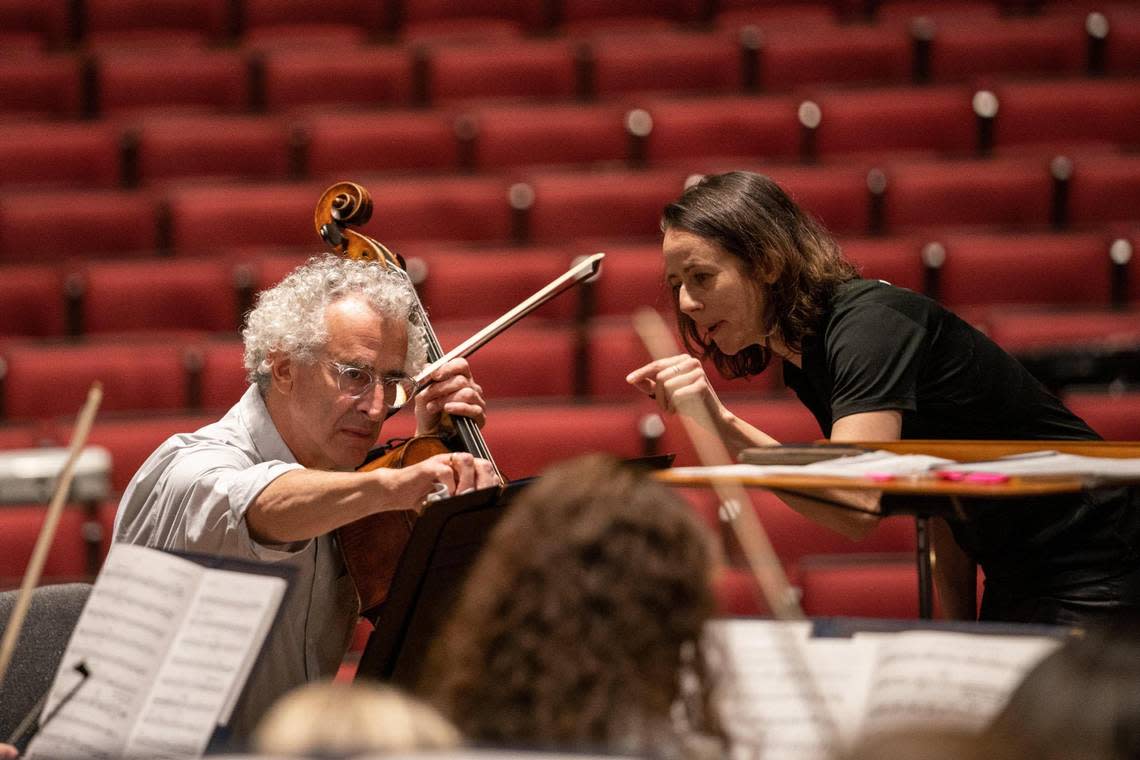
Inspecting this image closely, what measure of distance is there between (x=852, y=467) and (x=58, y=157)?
8.26ft

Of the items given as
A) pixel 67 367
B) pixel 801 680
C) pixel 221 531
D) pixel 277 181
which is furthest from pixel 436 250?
pixel 801 680

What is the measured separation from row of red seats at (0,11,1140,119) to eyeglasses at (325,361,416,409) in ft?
5.97

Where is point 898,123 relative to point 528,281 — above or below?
above

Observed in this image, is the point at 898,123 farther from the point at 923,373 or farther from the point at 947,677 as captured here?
the point at 947,677

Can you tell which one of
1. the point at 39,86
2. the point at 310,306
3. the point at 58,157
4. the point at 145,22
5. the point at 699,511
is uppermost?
the point at 145,22

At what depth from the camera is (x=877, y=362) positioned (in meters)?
1.24

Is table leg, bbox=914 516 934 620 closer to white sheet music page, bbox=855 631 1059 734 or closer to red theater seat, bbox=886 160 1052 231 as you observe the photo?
white sheet music page, bbox=855 631 1059 734

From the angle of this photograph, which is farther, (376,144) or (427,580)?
(376,144)

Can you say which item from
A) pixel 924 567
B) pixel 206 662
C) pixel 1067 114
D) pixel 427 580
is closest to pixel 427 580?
pixel 427 580

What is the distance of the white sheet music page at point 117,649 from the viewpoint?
0.96 meters

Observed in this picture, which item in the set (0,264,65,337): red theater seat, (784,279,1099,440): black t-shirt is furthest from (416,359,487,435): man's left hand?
(0,264,65,337): red theater seat

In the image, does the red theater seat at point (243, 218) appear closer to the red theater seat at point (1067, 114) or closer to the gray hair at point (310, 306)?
the gray hair at point (310, 306)

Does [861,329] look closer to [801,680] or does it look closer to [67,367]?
[801,680]

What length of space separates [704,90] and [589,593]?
8.41 feet
